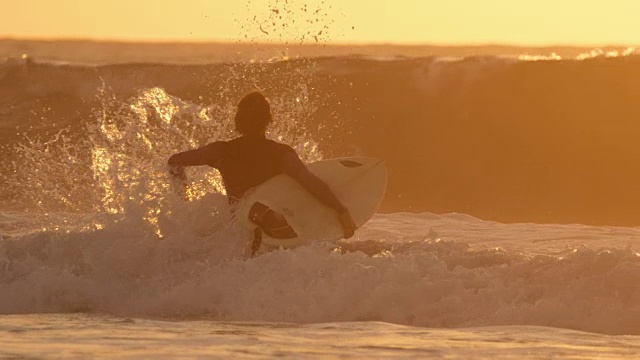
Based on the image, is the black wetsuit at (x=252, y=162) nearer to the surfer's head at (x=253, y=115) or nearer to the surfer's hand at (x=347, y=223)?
the surfer's head at (x=253, y=115)

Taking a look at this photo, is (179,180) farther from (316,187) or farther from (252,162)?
(316,187)

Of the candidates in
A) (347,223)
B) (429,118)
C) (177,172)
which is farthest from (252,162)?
(429,118)

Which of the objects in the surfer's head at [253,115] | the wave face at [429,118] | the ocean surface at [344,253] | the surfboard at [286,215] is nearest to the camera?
the ocean surface at [344,253]

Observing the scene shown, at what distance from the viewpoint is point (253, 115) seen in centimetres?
1044

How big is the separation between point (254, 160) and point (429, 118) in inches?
636

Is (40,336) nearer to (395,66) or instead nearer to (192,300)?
(192,300)

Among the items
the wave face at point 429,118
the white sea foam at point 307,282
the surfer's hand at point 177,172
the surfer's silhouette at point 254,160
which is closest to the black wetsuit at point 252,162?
the surfer's silhouette at point 254,160

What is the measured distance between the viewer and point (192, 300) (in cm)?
988

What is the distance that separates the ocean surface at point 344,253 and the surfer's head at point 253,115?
0.66 metres

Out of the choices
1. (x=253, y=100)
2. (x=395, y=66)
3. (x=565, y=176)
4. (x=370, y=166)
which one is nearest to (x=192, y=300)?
(x=253, y=100)

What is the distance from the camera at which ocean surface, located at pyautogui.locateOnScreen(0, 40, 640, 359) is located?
828 centimetres

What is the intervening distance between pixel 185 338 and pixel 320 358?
1.03m

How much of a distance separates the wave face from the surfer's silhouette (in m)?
9.96

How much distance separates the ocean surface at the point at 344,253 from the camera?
27.2ft
